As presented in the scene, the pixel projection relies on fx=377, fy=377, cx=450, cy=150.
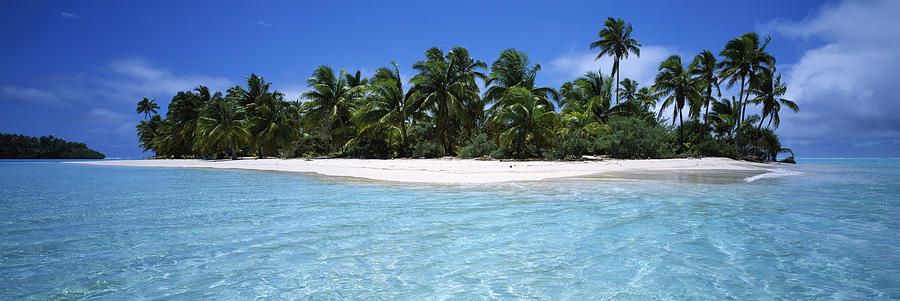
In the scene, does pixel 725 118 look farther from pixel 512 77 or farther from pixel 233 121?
pixel 233 121

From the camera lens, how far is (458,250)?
11.3 ft

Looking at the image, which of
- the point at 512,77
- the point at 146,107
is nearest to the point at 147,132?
the point at 146,107

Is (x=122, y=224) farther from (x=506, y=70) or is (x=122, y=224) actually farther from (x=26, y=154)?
(x=26, y=154)

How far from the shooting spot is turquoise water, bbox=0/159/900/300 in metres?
2.52

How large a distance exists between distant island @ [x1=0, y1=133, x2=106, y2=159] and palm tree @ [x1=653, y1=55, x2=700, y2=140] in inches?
3650

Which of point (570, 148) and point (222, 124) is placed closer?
point (570, 148)

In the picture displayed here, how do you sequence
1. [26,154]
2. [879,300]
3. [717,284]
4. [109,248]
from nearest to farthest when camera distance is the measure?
[879,300]
[717,284]
[109,248]
[26,154]

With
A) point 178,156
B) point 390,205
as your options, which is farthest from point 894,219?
point 178,156

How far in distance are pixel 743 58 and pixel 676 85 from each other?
4.92 meters

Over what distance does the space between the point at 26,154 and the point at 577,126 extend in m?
88.3

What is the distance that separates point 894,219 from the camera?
4.83 meters

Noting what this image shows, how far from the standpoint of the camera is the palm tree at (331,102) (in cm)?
2841

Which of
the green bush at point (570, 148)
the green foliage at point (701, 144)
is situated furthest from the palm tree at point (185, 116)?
the green foliage at point (701, 144)

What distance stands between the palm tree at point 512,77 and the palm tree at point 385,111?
6.33m
